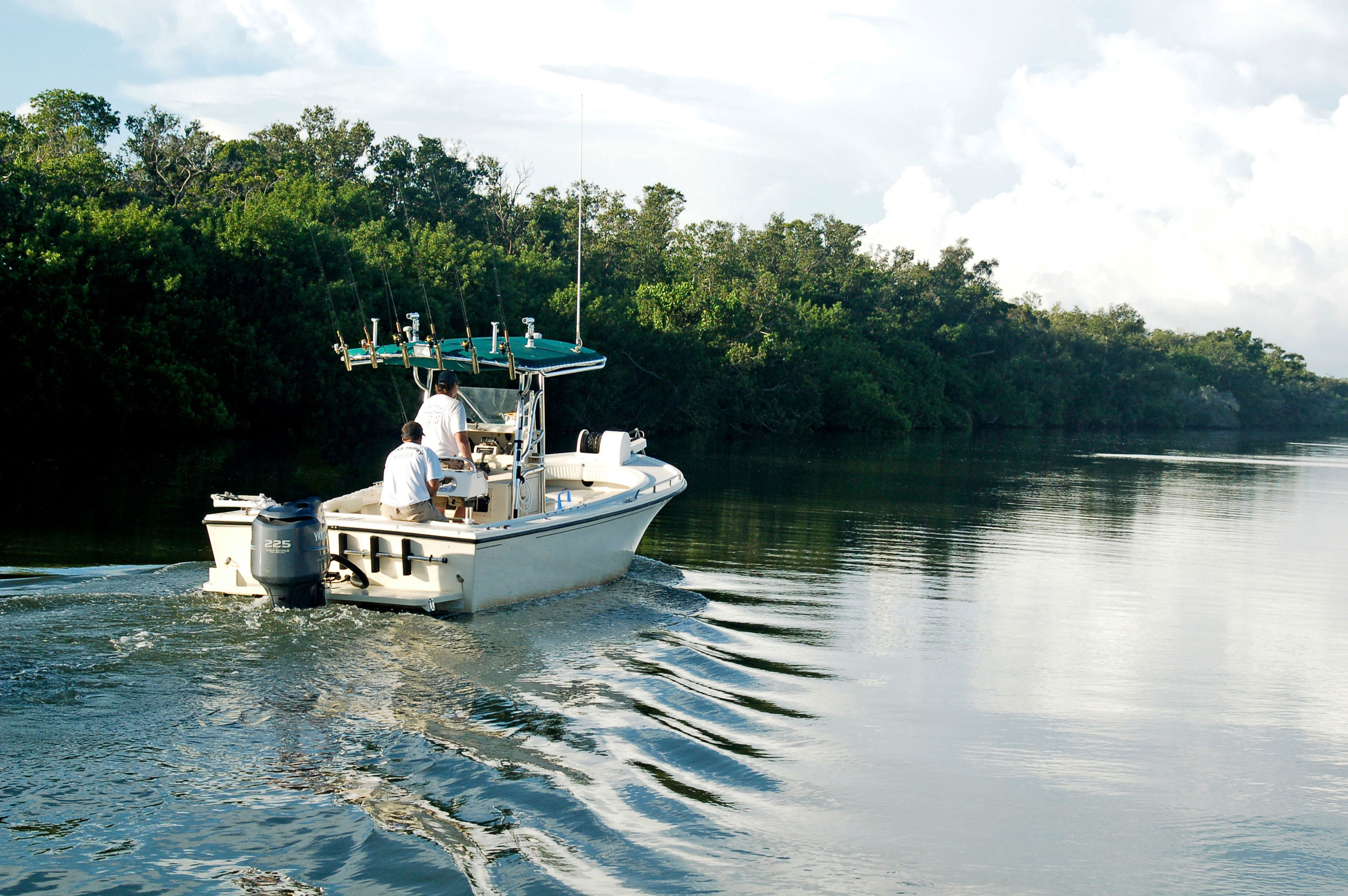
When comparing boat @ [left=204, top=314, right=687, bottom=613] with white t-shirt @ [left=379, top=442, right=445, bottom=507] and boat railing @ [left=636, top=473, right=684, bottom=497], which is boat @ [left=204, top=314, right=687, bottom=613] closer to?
boat railing @ [left=636, top=473, right=684, bottom=497]

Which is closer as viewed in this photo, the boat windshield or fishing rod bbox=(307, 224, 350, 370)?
the boat windshield

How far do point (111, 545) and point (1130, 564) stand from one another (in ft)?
41.9

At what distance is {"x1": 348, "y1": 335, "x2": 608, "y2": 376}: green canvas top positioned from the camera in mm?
10109

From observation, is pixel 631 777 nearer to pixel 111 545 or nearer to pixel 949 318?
pixel 111 545

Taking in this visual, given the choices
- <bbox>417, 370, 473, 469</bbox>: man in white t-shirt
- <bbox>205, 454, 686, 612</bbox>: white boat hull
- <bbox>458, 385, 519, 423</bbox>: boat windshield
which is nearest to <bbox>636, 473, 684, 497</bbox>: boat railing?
<bbox>205, 454, 686, 612</bbox>: white boat hull

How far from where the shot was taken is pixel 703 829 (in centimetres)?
Answer: 504

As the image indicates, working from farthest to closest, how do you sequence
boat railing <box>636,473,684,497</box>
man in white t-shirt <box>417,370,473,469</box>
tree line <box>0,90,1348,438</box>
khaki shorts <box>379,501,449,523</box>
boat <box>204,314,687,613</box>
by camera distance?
1. tree line <box>0,90,1348,438</box>
2. boat railing <box>636,473,684,497</box>
3. man in white t-shirt <box>417,370,473,469</box>
4. khaki shorts <box>379,501,449,523</box>
5. boat <box>204,314,687,613</box>

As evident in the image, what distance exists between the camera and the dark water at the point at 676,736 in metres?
4.60

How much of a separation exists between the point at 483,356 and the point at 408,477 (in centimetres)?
204

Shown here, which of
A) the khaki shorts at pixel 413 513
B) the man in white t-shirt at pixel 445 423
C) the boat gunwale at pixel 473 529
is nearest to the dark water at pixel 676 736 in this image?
the boat gunwale at pixel 473 529

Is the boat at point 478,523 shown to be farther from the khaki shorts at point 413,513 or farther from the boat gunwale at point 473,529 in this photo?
the khaki shorts at point 413,513

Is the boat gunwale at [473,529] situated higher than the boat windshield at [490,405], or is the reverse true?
the boat windshield at [490,405]

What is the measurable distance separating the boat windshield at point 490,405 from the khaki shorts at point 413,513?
2.21 metres

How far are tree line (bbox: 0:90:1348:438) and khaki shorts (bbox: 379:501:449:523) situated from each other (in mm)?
4700
